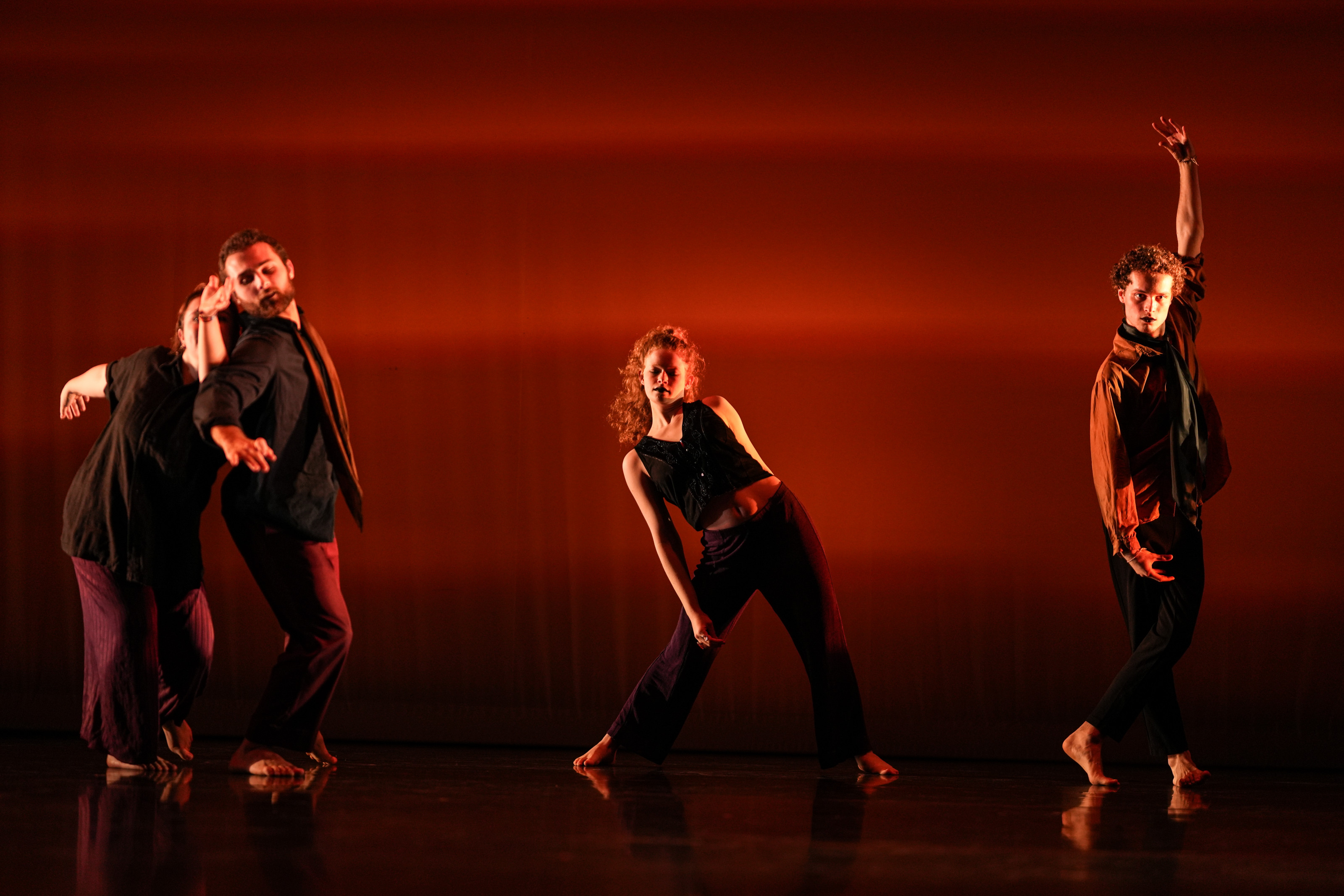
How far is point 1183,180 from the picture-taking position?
3074 mm

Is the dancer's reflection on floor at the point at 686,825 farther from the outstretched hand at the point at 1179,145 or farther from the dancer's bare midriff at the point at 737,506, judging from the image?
the outstretched hand at the point at 1179,145

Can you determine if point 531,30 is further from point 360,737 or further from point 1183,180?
point 360,737

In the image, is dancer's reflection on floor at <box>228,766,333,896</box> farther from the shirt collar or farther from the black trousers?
the shirt collar

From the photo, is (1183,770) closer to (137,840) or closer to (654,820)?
(654,820)

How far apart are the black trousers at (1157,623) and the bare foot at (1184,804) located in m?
0.13

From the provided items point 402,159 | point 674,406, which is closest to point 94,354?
point 402,159

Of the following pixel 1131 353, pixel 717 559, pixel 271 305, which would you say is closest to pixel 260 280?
pixel 271 305

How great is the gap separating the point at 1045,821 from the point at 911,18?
2.66m

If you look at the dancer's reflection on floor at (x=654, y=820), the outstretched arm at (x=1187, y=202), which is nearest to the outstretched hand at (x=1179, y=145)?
the outstretched arm at (x=1187, y=202)

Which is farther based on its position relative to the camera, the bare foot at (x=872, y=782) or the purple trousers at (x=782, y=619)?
the purple trousers at (x=782, y=619)

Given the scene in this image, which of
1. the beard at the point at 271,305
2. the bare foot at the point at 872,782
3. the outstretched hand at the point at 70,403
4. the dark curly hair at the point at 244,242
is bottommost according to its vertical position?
the bare foot at the point at 872,782

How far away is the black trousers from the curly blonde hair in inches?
44.9

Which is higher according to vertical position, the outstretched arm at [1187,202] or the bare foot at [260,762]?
the outstretched arm at [1187,202]

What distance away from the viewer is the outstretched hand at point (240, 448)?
237cm
